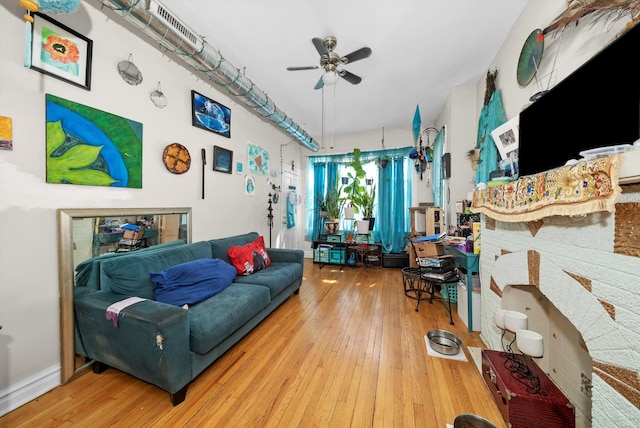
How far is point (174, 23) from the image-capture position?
1.80 m

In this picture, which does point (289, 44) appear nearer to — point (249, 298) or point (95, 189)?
point (95, 189)

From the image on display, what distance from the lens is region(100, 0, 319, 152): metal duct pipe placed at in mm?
1604

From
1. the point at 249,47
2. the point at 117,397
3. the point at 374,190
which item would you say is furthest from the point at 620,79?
the point at 374,190

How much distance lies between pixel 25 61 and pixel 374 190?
4774mm

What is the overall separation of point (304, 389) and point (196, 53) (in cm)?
291

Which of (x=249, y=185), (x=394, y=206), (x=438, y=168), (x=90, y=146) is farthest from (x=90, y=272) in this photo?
(x=438, y=168)

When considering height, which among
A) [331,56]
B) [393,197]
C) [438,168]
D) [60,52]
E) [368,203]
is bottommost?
[368,203]

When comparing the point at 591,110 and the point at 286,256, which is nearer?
the point at 591,110

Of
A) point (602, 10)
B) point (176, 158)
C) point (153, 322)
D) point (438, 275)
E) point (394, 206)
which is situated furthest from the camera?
point (394, 206)

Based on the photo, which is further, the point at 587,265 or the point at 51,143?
the point at 51,143

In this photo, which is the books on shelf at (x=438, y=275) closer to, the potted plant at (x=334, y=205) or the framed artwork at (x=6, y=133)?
the potted plant at (x=334, y=205)

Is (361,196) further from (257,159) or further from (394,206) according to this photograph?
(257,159)

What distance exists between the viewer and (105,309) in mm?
1488

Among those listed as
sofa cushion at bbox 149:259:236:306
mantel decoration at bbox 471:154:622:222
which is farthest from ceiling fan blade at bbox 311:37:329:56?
sofa cushion at bbox 149:259:236:306
